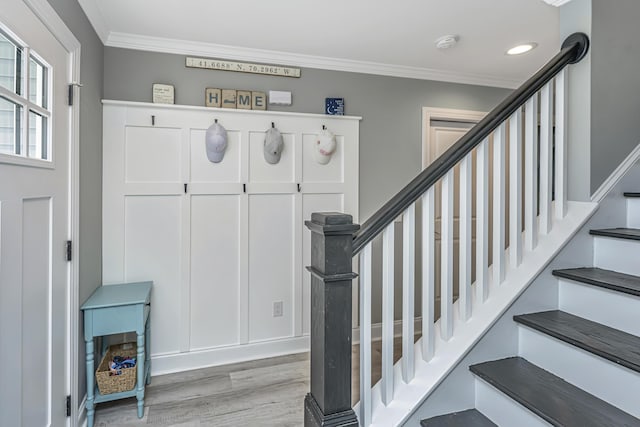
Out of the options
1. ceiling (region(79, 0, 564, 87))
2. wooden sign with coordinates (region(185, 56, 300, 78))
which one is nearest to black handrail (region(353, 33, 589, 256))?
ceiling (region(79, 0, 564, 87))

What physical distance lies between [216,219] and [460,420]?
2125mm

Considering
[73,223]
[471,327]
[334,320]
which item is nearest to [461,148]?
[471,327]

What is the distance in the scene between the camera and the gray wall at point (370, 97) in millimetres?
2750

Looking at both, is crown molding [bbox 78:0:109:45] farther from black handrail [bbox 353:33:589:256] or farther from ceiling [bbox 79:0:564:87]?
black handrail [bbox 353:33:589:256]

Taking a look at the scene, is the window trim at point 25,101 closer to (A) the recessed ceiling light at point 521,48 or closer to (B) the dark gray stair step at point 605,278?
(B) the dark gray stair step at point 605,278

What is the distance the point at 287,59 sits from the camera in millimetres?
2982

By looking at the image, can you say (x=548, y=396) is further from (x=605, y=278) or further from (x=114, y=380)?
(x=114, y=380)

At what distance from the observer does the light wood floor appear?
2.14 metres

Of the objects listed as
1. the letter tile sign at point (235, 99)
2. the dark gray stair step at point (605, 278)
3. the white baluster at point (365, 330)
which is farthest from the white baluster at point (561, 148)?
the letter tile sign at point (235, 99)

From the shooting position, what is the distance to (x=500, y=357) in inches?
60.1

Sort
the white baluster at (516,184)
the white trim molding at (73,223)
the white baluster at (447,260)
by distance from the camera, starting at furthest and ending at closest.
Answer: the white trim molding at (73,223)
the white baluster at (516,184)
the white baluster at (447,260)

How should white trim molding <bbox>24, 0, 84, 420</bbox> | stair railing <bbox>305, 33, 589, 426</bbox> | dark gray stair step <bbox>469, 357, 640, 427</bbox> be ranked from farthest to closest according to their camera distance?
white trim molding <bbox>24, 0, 84, 420</bbox> < stair railing <bbox>305, 33, 589, 426</bbox> < dark gray stair step <bbox>469, 357, 640, 427</bbox>

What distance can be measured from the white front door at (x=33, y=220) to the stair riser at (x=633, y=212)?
8.85 feet

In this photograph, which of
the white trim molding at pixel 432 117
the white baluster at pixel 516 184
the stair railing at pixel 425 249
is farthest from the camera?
the white trim molding at pixel 432 117
